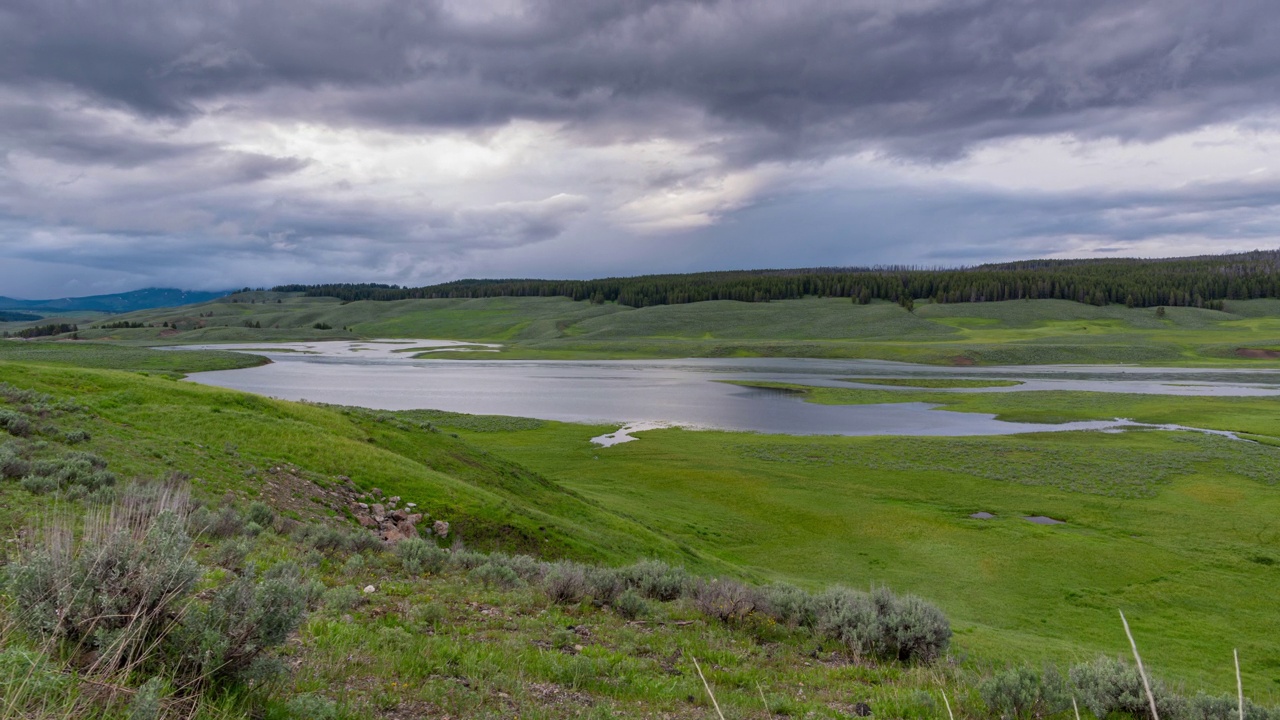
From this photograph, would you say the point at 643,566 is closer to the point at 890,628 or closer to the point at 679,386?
the point at 890,628

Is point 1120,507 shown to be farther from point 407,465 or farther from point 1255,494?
point 407,465

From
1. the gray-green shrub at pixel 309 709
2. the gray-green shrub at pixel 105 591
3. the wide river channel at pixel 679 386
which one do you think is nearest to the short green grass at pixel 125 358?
the wide river channel at pixel 679 386

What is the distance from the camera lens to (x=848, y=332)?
13762 centimetres

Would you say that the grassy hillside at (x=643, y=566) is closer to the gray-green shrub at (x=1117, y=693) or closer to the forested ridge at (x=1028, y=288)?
the gray-green shrub at (x=1117, y=693)

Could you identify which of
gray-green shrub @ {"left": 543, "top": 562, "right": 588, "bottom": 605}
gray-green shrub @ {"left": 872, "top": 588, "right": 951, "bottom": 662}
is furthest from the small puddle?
gray-green shrub @ {"left": 872, "top": 588, "right": 951, "bottom": 662}

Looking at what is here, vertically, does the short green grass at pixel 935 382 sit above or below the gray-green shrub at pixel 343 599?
below

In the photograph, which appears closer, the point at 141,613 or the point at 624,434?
the point at 141,613

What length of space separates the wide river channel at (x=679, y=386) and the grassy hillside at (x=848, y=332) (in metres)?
9.31

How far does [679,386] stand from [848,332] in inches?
3008

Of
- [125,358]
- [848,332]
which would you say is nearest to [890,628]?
[125,358]

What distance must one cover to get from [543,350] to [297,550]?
4559 inches

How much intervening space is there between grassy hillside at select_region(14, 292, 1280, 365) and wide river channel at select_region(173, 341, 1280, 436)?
30.6ft

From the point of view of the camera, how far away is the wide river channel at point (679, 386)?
167ft

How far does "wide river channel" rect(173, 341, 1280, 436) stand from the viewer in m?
Answer: 50.8
